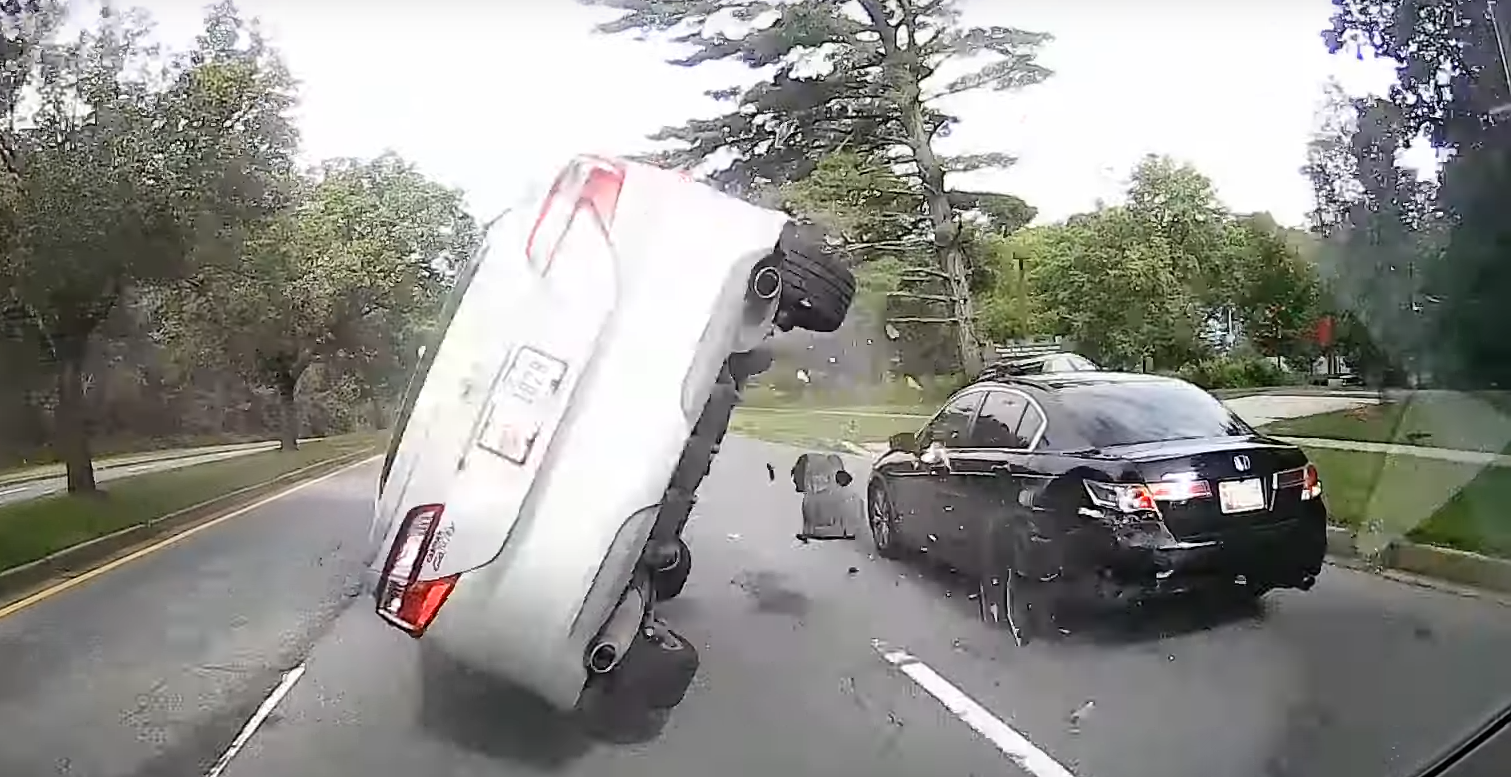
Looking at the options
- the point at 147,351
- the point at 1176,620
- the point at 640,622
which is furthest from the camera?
the point at 147,351

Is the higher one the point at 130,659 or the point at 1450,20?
the point at 1450,20

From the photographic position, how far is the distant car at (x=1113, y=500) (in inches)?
154

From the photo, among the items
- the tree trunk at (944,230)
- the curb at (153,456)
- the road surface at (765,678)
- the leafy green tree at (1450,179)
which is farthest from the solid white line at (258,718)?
the leafy green tree at (1450,179)

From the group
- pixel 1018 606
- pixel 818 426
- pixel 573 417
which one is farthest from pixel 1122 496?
pixel 573 417

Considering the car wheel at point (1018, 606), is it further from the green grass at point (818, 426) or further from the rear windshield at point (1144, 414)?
the green grass at point (818, 426)

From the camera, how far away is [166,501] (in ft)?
15.2

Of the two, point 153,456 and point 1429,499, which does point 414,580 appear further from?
point 1429,499

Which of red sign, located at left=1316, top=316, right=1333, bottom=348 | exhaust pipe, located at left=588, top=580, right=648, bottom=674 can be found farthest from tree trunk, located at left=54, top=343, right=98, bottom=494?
red sign, located at left=1316, top=316, right=1333, bottom=348

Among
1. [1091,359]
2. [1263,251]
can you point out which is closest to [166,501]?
[1091,359]

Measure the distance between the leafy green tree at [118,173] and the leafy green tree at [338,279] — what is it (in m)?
0.13

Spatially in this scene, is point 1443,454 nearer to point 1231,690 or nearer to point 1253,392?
point 1253,392

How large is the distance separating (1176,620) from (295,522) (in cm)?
287

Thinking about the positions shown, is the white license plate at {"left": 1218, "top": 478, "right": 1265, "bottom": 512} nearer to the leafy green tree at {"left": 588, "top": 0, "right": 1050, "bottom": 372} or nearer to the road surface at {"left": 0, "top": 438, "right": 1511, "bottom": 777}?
the road surface at {"left": 0, "top": 438, "right": 1511, "bottom": 777}

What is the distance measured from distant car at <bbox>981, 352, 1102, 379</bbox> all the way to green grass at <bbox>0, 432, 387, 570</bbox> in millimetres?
1928
